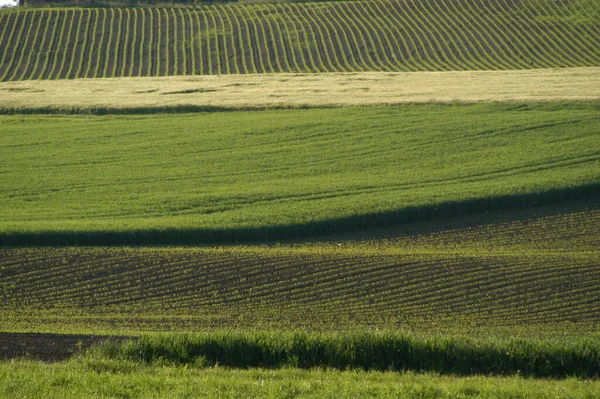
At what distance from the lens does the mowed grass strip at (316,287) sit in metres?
16.5

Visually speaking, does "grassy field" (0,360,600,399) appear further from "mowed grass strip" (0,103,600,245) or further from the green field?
"mowed grass strip" (0,103,600,245)

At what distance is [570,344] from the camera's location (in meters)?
12.2

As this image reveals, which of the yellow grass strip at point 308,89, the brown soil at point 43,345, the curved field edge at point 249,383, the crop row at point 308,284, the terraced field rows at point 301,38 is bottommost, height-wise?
the terraced field rows at point 301,38

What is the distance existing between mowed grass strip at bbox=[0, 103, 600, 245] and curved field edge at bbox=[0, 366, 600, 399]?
12407mm

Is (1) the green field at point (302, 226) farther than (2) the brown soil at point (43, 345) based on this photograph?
No

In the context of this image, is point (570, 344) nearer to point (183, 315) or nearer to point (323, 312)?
point (323, 312)

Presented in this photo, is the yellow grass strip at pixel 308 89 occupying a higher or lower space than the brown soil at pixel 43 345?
lower

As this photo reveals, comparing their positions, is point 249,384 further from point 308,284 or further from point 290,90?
point 290,90

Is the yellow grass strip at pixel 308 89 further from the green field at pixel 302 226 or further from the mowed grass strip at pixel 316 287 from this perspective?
the mowed grass strip at pixel 316 287

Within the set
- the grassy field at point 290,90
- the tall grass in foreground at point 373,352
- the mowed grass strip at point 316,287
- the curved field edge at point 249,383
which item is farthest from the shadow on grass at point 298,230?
the grassy field at point 290,90

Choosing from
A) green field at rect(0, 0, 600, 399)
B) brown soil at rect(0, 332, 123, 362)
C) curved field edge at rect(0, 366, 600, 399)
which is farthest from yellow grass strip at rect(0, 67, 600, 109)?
curved field edge at rect(0, 366, 600, 399)

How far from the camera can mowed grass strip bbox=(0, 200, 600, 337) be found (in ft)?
54.0

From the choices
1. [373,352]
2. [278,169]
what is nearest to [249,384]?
[373,352]

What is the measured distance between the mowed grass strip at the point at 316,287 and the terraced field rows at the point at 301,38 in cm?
3603
